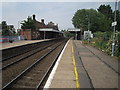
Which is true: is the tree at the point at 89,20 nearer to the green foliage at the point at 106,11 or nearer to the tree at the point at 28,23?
the tree at the point at 28,23

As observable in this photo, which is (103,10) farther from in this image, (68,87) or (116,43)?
(68,87)

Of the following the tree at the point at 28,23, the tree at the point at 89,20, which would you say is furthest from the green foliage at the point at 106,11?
the tree at the point at 28,23

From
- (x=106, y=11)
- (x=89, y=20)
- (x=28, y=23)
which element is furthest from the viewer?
(x=106, y=11)

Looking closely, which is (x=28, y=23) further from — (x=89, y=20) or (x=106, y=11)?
(x=106, y=11)

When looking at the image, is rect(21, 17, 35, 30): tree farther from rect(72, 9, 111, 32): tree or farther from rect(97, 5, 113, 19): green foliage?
rect(97, 5, 113, 19): green foliage

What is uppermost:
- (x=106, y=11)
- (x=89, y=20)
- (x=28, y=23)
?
(x=106, y=11)

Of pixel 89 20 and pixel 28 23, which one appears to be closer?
pixel 28 23

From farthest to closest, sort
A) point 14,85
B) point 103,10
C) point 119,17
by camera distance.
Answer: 1. point 103,10
2. point 119,17
3. point 14,85

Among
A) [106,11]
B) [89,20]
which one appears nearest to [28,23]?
[89,20]

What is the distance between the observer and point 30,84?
7.00 meters

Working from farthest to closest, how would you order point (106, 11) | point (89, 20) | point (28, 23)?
point (106, 11), point (89, 20), point (28, 23)

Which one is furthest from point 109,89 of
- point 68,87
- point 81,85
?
point 68,87

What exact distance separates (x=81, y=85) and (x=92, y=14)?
72.5 m

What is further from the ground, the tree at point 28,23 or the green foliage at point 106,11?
the green foliage at point 106,11
